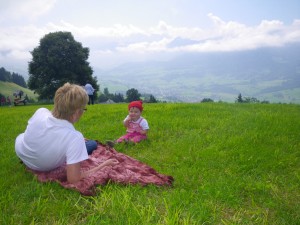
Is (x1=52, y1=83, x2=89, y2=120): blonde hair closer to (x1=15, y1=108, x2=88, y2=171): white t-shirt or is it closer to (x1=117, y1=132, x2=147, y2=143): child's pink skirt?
(x1=15, y1=108, x2=88, y2=171): white t-shirt

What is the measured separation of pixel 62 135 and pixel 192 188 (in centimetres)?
297

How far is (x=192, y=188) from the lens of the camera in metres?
6.45

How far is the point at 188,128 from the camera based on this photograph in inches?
481

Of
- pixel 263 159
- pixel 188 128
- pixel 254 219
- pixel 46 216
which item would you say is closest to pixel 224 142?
pixel 263 159

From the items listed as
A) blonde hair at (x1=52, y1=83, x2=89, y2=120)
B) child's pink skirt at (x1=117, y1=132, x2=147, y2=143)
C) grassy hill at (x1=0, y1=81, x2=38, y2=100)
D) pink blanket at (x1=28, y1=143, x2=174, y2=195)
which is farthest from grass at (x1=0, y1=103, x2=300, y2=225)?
grassy hill at (x1=0, y1=81, x2=38, y2=100)

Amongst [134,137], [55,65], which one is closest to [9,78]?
[55,65]

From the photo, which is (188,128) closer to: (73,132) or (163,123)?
(163,123)

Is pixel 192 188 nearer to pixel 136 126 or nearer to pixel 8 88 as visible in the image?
pixel 136 126

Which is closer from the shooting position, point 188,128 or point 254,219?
point 254,219

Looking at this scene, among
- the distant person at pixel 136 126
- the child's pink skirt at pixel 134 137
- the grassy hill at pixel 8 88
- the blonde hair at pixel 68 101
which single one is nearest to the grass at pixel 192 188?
the child's pink skirt at pixel 134 137

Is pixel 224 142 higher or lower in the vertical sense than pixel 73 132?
lower

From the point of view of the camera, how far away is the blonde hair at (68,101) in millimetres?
5797

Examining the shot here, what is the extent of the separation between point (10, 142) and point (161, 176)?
21.4 feet

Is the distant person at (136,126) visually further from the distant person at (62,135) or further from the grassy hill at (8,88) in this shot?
the grassy hill at (8,88)
